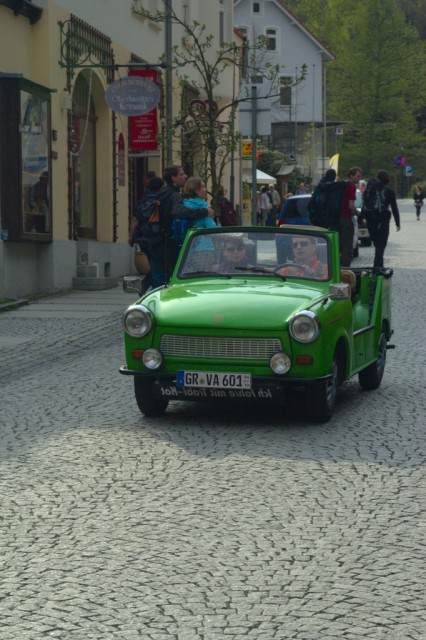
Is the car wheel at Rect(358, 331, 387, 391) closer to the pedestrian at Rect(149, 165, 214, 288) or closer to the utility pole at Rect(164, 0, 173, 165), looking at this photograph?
the pedestrian at Rect(149, 165, 214, 288)

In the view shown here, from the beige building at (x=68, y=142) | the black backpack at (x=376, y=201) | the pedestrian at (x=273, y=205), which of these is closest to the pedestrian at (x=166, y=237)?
the beige building at (x=68, y=142)

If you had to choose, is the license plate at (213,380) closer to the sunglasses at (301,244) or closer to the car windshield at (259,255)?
the car windshield at (259,255)

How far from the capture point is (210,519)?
6859mm

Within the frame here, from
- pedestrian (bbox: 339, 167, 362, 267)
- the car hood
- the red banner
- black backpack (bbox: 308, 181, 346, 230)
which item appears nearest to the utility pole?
the red banner

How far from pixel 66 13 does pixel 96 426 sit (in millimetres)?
15611

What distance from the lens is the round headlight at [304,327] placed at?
9500 mm

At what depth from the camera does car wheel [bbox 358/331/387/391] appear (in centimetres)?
1162

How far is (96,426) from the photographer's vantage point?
984 cm

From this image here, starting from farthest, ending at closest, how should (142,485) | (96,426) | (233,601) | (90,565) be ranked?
(96,426) < (142,485) < (90,565) < (233,601)

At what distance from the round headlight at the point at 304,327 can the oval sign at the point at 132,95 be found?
49.7ft

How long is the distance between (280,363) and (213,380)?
1.50 ft

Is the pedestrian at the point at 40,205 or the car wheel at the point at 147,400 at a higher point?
the pedestrian at the point at 40,205

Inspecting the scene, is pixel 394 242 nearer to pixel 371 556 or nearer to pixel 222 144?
pixel 222 144

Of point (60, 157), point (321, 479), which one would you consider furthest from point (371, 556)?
point (60, 157)
